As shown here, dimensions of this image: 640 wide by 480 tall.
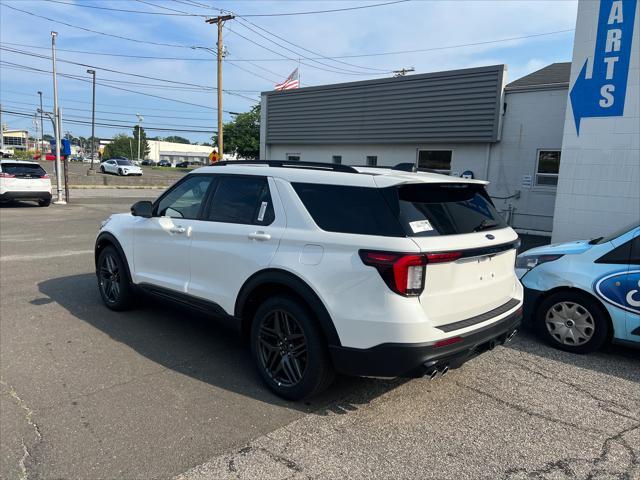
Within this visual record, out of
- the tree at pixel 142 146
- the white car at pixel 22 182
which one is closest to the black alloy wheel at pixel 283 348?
the white car at pixel 22 182

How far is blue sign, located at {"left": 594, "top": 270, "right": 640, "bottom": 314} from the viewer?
440cm

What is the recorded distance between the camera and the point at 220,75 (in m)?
25.9

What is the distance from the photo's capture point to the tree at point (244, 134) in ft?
169

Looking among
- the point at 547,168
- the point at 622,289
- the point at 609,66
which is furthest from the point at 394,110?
the point at 622,289

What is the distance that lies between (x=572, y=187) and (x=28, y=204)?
1948 cm

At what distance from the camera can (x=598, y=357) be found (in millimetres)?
4699

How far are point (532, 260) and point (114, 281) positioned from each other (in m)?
4.82

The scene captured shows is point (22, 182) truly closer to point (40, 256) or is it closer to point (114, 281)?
point (40, 256)

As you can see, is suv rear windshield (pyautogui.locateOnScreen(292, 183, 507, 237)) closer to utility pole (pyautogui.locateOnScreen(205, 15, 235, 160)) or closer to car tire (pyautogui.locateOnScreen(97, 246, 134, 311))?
car tire (pyautogui.locateOnScreen(97, 246, 134, 311))

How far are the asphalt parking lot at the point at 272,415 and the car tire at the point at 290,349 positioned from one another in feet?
0.55

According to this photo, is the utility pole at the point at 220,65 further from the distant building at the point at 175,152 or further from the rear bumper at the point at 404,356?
the distant building at the point at 175,152

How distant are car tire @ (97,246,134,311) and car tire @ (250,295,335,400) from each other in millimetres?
2283

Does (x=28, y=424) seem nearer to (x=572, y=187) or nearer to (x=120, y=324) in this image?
(x=120, y=324)

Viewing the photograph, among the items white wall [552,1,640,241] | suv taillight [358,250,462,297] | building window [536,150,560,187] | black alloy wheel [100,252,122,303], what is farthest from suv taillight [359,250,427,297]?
building window [536,150,560,187]
